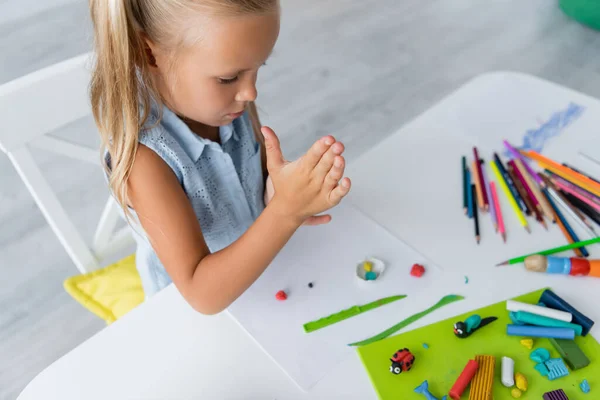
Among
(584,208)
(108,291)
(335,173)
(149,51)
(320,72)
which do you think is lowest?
(320,72)

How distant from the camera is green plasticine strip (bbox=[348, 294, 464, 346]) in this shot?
60 centimetres

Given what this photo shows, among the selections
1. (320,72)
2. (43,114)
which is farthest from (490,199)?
(320,72)

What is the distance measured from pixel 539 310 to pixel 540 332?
3 cm

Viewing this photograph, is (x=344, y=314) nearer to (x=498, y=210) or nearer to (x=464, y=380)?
(x=464, y=380)

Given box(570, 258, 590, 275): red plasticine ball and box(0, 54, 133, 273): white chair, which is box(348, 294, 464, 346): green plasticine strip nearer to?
box(570, 258, 590, 275): red plasticine ball

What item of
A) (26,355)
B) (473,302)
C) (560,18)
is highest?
(473,302)

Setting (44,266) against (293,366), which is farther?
(44,266)

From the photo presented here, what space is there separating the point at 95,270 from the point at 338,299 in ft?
1.76

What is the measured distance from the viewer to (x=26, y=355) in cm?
131

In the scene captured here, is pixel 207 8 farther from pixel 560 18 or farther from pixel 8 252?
pixel 560 18

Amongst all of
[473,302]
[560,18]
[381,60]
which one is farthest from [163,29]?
[560,18]

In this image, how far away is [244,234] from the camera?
2.11ft

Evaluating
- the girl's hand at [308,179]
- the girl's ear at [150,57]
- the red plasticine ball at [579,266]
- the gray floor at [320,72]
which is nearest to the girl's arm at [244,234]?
the girl's hand at [308,179]

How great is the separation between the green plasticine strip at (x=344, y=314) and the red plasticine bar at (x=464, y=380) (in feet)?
0.39
